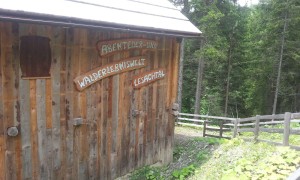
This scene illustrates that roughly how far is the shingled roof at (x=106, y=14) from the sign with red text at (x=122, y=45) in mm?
504

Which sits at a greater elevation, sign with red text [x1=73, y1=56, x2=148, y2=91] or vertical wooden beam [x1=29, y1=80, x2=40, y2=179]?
sign with red text [x1=73, y1=56, x2=148, y2=91]

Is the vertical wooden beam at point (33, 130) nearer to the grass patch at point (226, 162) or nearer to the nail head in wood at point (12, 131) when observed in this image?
the nail head in wood at point (12, 131)

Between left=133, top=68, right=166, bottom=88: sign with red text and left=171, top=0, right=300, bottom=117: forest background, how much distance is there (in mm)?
10134

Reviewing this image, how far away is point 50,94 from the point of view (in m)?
5.75

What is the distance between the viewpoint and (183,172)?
329 inches

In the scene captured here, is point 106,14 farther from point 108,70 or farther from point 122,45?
point 108,70

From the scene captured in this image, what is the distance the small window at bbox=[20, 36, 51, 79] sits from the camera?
521 centimetres

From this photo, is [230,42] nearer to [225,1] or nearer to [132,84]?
[225,1]

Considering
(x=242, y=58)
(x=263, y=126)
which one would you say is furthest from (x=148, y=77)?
(x=242, y=58)

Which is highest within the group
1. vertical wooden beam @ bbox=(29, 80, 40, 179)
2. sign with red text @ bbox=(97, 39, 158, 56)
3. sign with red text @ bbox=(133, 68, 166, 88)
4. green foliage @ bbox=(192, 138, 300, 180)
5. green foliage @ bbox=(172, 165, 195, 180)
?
sign with red text @ bbox=(97, 39, 158, 56)

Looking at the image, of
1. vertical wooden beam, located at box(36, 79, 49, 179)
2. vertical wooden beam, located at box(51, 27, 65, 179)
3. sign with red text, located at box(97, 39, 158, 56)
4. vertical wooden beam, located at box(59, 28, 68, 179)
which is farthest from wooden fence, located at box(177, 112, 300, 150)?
vertical wooden beam, located at box(36, 79, 49, 179)

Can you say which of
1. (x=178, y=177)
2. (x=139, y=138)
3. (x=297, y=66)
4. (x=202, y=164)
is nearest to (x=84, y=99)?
(x=139, y=138)

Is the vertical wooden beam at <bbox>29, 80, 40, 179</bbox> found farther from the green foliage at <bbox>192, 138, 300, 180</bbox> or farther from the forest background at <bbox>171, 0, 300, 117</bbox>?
the forest background at <bbox>171, 0, 300, 117</bbox>

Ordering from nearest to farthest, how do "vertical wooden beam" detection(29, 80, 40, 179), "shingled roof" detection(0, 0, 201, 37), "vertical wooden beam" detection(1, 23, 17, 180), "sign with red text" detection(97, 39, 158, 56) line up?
"shingled roof" detection(0, 0, 201, 37) → "vertical wooden beam" detection(1, 23, 17, 180) → "vertical wooden beam" detection(29, 80, 40, 179) → "sign with red text" detection(97, 39, 158, 56)
